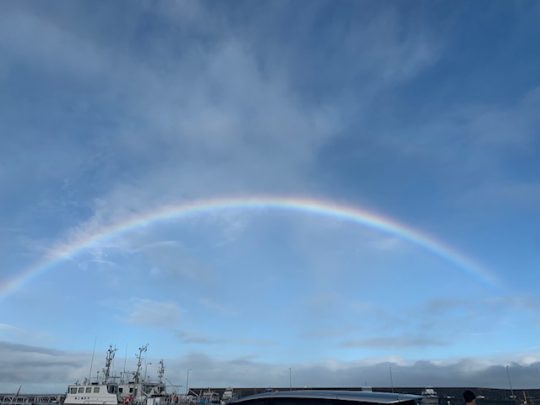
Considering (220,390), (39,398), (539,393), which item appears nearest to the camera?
(39,398)

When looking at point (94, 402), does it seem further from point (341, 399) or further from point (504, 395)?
point (504, 395)

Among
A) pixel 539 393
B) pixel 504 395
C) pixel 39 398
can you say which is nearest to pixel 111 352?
pixel 39 398

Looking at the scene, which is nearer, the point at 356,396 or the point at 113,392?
the point at 356,396

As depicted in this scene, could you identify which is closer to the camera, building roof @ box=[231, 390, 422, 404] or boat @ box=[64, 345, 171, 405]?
building roof @ box=[231, 390, 422, 404]

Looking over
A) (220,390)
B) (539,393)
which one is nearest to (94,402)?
(220,390)

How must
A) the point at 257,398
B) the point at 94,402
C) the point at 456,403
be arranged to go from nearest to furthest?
the point at 257,398, the point at 94,402, the point at 456,403

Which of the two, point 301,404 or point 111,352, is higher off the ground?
point 111,352

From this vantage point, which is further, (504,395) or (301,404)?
(504,395)

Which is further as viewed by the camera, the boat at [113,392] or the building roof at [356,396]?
the boat at [113,392]

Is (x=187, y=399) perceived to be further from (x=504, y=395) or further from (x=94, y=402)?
(x=504, y=395)
